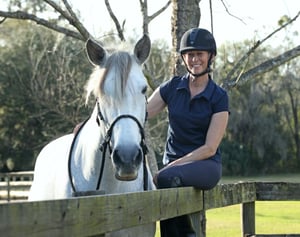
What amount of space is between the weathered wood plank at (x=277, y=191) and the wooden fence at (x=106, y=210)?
1.44 ft

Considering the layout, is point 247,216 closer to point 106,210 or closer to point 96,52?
point 96,52

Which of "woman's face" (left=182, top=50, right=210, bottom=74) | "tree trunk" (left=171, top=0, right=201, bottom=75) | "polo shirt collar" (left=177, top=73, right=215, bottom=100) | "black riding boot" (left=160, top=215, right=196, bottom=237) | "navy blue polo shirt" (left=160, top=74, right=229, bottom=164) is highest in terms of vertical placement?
"tree trunk" (left=171, top=0, right=201, bottom=75)

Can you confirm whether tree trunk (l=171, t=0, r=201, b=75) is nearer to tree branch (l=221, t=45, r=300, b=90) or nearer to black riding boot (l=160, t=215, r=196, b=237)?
tree branch (l=221, t=45, r=300, b=90)

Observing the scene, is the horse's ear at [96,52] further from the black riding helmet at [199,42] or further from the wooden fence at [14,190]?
the wooden fence at [14,190]

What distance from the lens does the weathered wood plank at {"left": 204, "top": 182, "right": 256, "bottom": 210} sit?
4828 millimetres

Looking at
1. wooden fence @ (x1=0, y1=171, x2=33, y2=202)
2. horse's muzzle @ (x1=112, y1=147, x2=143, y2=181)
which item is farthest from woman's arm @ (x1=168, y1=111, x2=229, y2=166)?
wooden fence @ (x1=0, y1=171, x2=33, y2=202)

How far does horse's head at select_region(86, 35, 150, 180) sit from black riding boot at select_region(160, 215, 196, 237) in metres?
0.60

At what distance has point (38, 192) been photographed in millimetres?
5754

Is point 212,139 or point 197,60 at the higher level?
point 197,60

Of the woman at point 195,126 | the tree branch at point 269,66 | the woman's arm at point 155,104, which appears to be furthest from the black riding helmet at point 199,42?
the tree branch at point 269,66

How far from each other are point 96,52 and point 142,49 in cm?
34

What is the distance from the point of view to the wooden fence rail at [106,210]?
2383mm

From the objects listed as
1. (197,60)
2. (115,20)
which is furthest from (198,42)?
(115,20)

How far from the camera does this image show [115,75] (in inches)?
175
